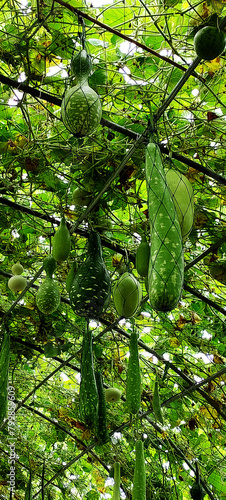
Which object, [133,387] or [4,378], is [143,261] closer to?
[133,387]

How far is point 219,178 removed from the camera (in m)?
2.30

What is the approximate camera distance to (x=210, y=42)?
1.37m

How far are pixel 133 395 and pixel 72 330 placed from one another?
4.82 ft

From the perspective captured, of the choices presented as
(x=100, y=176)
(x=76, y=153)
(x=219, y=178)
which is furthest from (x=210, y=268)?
(x=76, y=153)

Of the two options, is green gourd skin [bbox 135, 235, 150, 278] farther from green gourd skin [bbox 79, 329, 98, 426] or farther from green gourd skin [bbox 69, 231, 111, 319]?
green gourd skin [bbox 79, 329, 98, 426]

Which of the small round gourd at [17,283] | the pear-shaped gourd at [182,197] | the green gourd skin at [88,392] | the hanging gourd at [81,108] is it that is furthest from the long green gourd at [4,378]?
the hanging gourd at [81,108]

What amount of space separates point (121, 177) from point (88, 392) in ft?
3.71

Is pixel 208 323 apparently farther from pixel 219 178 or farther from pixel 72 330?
pixel 219 178

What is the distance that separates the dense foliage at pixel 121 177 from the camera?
1989mm

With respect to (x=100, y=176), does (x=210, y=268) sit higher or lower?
lower

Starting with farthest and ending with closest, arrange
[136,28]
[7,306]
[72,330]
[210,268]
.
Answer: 1. [7,306]
2. [72,330]
3. [210,268]
4. [136,28]

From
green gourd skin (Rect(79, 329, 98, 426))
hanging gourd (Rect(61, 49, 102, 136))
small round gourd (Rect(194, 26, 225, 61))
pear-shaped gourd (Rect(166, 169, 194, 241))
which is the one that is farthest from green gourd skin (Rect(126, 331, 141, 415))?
small round gourd (Rect(194, 26, 225, 61))

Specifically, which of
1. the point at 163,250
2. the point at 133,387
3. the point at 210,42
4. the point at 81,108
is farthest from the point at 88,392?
the point at 210,42

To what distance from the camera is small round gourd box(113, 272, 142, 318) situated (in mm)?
2209
